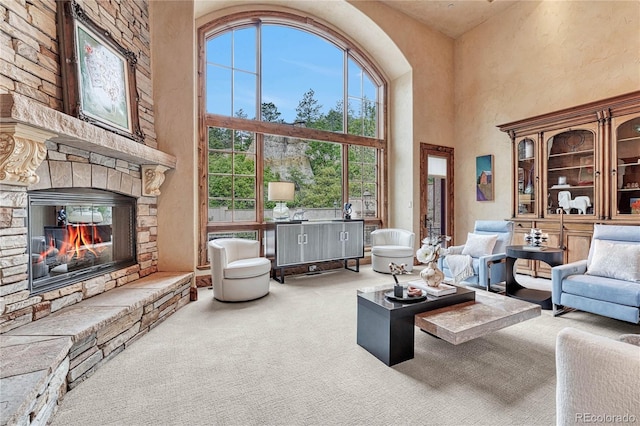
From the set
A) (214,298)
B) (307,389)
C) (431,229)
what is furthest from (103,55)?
(431,229)

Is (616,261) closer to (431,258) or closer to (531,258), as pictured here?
(531,258)

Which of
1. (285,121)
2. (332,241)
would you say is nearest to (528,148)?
(332,241)

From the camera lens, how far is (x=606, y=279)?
9.74ft

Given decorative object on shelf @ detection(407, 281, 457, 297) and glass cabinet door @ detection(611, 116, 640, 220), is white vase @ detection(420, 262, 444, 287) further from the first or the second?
glass cabinet door @ detection(611, 116, 640, 220)

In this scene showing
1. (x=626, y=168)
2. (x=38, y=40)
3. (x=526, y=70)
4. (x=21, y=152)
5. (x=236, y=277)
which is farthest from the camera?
(x=526, y=70)

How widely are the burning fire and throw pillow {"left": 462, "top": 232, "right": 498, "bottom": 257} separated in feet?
14.8

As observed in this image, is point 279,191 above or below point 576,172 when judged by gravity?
below

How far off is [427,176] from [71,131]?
5629 millimetres

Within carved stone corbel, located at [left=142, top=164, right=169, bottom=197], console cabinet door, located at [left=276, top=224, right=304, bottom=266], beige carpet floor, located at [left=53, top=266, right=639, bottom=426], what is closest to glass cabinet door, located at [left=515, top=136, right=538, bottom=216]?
beige carpet floor, located at [left=53, top=266, right=639, bottom=426]

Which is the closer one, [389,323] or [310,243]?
[389,323]

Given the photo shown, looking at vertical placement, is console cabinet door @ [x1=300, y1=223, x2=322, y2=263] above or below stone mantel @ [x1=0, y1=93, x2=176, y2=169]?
below

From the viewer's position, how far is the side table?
138 inches

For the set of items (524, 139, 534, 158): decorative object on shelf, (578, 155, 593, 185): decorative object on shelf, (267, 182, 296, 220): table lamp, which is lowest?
(267, 182, 296, 220): table lamp

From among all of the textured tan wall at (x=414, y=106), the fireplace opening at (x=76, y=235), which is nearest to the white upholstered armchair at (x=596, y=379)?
the fireplace opening at (x=76, y=235)
